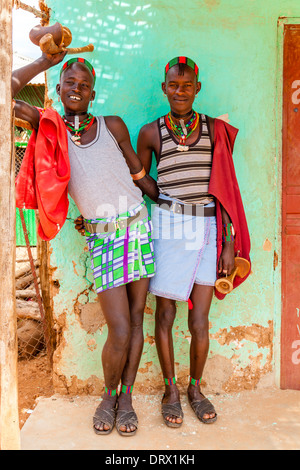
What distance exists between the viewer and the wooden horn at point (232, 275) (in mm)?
2879

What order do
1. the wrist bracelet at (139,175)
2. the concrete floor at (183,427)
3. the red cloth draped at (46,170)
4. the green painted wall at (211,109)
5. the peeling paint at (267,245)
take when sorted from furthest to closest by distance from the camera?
the peeling paint at (267,245) < the green painted wall at (211,109) < the wrist bracelet at (139,175) < the concrete floor at (183,427) < the red cloth draped at (46,170)

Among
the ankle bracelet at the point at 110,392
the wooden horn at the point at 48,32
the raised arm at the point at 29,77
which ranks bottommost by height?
the ankle bracelet at the point at 110,392

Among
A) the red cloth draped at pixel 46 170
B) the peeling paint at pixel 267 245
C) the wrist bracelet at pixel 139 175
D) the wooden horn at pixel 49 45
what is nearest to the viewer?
the wooden horn at pixel 49 45

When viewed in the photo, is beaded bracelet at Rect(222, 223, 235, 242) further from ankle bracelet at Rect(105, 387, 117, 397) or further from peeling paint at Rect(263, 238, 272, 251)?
ankle bracelet at Rect(105, 387, 117, 397)

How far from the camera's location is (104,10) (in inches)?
121

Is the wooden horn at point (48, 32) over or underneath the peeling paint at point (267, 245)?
over

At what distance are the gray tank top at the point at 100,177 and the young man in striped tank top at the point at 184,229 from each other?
30cm

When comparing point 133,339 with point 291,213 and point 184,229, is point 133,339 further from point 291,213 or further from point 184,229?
point 291,213

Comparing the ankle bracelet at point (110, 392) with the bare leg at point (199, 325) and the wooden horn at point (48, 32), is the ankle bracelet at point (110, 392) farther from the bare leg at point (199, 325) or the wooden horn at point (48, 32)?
the wooden horn at point (48, 32)

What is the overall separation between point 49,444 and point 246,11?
309 centimetres

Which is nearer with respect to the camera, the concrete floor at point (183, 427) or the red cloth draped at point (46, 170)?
the red cloth draped at point (46, 170)

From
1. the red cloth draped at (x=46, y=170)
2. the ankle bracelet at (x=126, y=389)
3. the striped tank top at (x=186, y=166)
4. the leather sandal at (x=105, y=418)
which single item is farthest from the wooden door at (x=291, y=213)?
the red cloth draped at (x=46, y=170)
